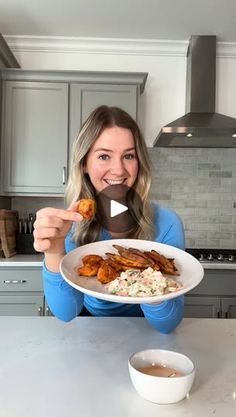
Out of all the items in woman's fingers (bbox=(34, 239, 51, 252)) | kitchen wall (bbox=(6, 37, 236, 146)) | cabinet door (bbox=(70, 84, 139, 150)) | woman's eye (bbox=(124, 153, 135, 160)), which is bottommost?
woman's fingers (bbox=(34, 239, 51, 252))

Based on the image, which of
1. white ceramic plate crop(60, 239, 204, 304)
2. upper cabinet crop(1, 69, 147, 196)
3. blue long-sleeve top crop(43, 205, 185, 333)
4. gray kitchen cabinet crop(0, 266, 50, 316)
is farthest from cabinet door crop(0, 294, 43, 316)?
white ceramic plate crop(60, 239, 204, 304)

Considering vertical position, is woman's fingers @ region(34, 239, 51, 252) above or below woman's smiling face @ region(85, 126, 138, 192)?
below

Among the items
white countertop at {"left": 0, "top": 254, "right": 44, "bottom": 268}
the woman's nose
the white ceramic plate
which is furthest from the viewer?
white countertop at {"left": 0, "top": 254, "right": 44, "bottom": 268}

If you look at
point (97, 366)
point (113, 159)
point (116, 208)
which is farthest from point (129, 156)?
point (97, 366)

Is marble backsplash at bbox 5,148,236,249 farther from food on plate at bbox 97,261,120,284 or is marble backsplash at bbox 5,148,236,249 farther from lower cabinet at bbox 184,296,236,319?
food on plate at bbox 97,261,120,284

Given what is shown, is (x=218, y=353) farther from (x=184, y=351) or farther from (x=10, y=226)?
(x=10, y=226)

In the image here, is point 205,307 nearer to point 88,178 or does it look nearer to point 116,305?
point 116,305
